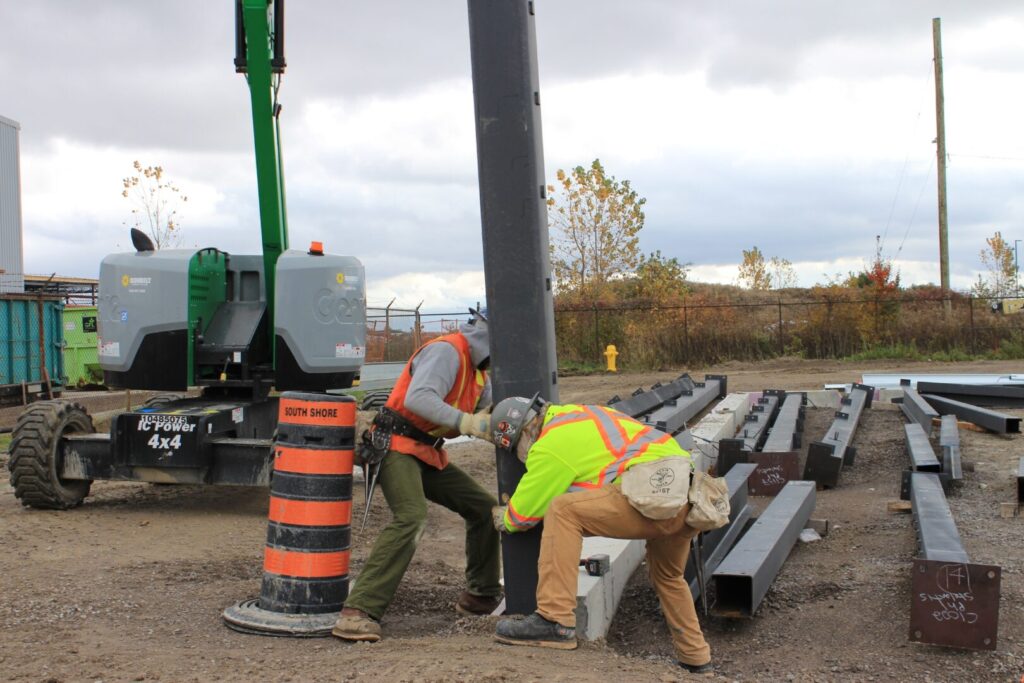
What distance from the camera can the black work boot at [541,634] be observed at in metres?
4.79

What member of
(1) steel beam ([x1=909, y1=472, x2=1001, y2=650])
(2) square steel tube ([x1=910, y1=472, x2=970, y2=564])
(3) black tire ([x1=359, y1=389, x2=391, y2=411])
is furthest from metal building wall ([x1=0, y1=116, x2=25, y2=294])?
(1) steel beam ([x1=909, y1=472, x2=1001, y2=650])

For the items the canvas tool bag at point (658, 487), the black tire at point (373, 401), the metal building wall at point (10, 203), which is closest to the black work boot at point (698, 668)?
the canvas tool bag at point (658, 487)

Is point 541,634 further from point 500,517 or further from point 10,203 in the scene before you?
point 10,203

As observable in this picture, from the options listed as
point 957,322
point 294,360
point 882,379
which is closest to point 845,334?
point 957,322

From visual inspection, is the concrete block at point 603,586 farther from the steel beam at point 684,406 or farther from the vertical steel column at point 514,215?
the steel beam at point 684,406

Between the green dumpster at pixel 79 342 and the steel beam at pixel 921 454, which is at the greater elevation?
the green dumpster at pixel 79 342

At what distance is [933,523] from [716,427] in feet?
17.8

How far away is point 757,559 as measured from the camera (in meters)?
5.69

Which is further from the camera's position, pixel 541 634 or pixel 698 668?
pixel 698 668

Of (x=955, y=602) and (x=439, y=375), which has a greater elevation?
(x=439, y=375)

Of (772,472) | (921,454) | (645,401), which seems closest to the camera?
(921,454)

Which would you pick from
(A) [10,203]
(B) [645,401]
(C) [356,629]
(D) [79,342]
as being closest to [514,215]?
(C) [356,629]

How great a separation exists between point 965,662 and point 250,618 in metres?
3.72

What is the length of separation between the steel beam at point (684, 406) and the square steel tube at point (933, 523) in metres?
2.70
